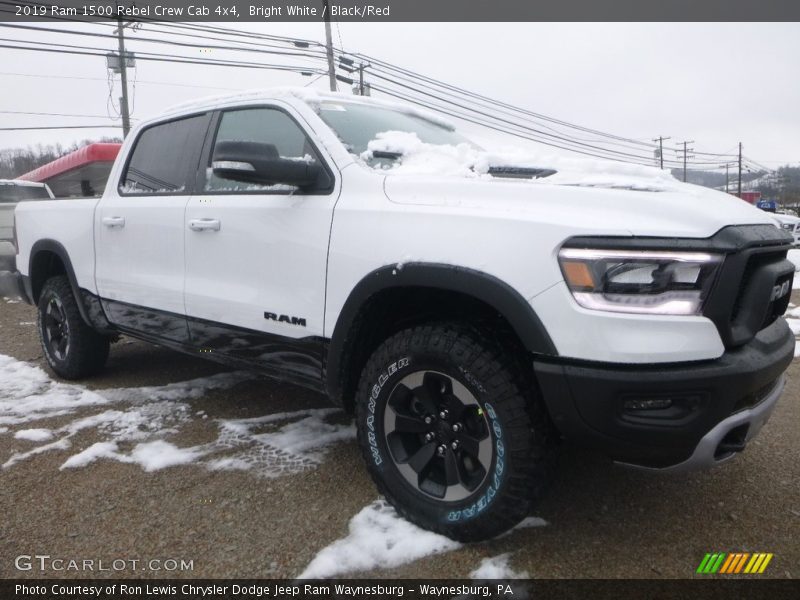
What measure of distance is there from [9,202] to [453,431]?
33.9 ft

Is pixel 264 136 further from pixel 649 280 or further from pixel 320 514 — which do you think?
pixel 649 280

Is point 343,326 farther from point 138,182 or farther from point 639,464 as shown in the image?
point 138,182

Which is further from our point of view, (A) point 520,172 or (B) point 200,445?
(B) point 200,445

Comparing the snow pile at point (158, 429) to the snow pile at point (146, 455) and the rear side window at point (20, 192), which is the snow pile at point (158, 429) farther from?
the rear side window at point (20, 192)

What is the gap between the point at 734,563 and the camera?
216 cm

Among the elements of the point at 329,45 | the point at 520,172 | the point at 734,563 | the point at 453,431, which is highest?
the point at 329,45

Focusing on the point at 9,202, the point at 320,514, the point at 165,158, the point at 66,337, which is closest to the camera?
the point at 320,514

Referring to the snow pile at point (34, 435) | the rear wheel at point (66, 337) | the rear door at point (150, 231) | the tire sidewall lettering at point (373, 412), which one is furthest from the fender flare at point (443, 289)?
the rear wheel at point (66, 337)

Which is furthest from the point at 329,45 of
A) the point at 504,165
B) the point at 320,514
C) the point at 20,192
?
the point at 320,514

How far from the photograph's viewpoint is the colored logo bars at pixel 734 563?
2127 mm

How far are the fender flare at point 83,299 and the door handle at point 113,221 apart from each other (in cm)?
55

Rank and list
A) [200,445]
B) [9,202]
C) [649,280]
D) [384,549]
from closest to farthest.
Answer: [649,280], [384,549], [200,445], [9,202]

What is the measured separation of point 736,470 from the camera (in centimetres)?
290

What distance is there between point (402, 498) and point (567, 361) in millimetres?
918
